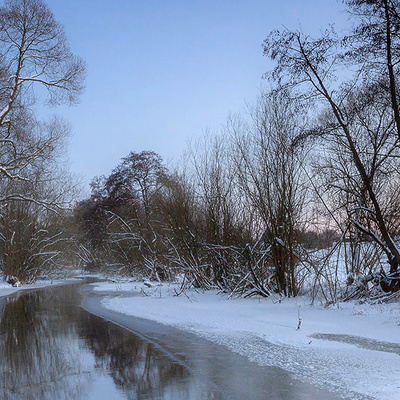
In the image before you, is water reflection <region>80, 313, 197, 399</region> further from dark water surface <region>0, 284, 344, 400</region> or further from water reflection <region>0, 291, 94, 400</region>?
water reflection <region>0, 291, 94, 400</region>

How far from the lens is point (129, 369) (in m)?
Answer: 6.93

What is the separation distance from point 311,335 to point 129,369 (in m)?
4.32

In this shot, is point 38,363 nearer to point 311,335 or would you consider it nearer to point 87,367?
point 87,367

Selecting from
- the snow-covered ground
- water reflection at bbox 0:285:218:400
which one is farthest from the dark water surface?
the snow-covered ground

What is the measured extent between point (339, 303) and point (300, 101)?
5.71 meters

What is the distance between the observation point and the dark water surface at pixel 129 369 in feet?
18.6

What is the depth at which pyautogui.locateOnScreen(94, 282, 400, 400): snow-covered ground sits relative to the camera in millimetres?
6383

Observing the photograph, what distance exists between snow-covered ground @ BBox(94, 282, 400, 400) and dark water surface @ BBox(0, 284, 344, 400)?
1.61 feet

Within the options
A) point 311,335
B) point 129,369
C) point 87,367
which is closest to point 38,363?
point 87,367

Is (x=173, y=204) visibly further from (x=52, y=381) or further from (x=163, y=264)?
(x=52, y=381)

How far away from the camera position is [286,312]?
13.2 metres

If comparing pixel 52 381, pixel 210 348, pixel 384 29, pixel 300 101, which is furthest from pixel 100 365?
pixel 384 29

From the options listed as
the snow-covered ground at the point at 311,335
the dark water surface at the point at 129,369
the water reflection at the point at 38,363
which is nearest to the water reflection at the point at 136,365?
the dark water surface at the point at 129,369

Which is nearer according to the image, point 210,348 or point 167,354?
point 167,354
